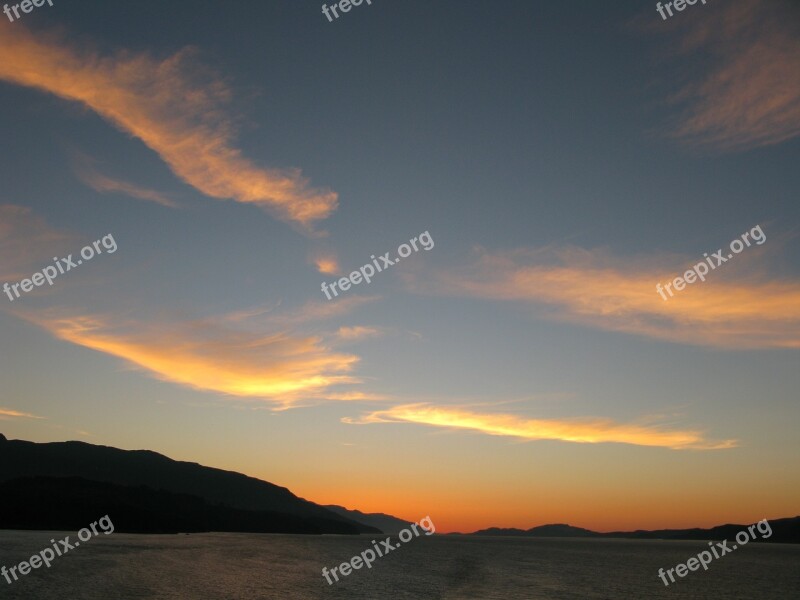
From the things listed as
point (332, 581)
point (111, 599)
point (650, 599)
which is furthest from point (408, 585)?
point (111, 599)

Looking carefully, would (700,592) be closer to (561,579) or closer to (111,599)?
(561,579)

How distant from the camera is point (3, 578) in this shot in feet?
227

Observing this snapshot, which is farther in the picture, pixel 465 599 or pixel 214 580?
pixel 214 580

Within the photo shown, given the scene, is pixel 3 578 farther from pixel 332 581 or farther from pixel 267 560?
pixel 267 560

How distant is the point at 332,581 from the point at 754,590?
223 feet

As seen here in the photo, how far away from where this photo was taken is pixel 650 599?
82.8 m

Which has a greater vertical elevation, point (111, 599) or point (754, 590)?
point (111, 599)

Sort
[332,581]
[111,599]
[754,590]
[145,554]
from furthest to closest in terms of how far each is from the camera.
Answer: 1. [145,554]
2. [754,590]
3. [332,581]
4. [111,599]

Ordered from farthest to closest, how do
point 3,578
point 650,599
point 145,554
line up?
1. point 145,554
2. point 650,599
3. point 3,578

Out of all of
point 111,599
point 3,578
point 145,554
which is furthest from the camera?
point 145,554

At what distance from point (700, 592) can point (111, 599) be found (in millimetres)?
80449

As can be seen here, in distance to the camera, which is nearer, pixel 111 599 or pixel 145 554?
pixel 111 599

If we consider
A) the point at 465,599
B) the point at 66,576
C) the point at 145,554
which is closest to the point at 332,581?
the point at 465,599

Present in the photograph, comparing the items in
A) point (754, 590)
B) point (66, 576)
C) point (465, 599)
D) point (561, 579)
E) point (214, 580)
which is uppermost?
point (66, 576)
